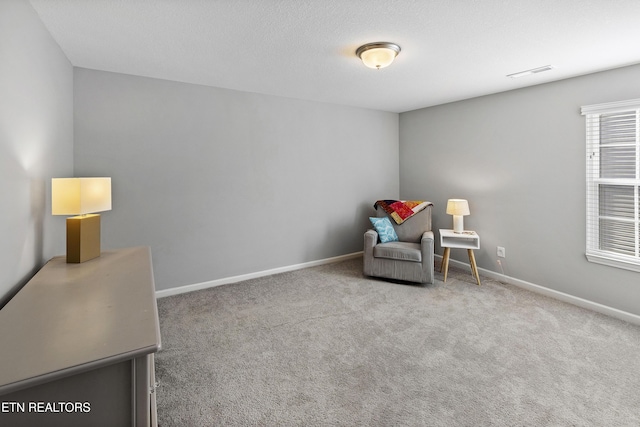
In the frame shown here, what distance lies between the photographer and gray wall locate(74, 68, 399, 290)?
317cm

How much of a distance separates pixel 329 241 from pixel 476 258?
2030 mm

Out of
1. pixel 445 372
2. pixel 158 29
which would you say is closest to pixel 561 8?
pixel 445 372

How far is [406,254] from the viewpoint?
150 inches

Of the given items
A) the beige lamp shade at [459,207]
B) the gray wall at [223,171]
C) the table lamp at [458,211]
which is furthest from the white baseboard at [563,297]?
the gray wall at [223,171]

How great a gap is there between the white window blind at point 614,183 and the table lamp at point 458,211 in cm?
119

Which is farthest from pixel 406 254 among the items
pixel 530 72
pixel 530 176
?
pixel 530 72

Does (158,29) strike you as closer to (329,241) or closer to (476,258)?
(329,241)

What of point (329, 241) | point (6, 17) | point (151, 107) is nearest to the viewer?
point (6, 17)

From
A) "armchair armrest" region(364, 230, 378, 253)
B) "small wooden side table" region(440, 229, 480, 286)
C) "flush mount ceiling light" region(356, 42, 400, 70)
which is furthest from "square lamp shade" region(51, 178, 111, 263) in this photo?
"small wooden side table" region(440, 229, 480, 286)

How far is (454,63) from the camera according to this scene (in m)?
2.89

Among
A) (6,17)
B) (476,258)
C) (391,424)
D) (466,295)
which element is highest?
(6,17)

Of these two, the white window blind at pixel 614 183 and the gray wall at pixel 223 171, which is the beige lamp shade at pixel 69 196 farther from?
the white window blind at pixel 614 183

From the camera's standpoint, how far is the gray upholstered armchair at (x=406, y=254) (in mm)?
3758

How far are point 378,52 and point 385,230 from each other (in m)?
2.35
